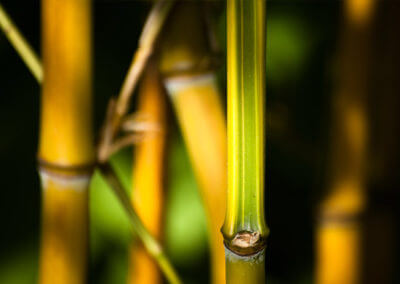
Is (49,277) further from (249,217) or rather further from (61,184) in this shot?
(249,217)

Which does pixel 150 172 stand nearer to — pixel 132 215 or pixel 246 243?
pixel 132 215

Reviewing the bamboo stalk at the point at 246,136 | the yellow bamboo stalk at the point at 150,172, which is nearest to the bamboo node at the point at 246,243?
the bamboo stalk at the point at 246,136

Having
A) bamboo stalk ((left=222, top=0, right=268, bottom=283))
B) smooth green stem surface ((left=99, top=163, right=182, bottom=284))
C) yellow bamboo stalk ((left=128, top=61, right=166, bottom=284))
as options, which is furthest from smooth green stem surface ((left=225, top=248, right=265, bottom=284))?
yellow bamboo stalk ((left=128, top=61, right=166, bottom=284))

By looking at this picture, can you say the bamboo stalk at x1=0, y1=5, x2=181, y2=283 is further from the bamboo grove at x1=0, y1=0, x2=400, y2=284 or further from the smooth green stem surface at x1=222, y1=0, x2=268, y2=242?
the smooth green stem surface at x1=222, y1=0, x2=268, y2=242

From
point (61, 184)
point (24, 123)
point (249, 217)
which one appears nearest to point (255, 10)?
point (249, 217)

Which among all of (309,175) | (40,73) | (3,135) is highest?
(40,73)

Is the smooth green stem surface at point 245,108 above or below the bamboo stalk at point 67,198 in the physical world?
above

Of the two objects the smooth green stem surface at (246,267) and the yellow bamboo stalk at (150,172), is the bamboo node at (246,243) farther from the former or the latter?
the yellow bamboo stalk at (150,172)
